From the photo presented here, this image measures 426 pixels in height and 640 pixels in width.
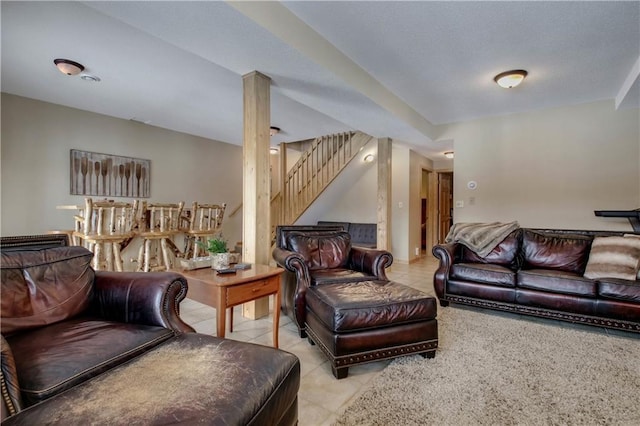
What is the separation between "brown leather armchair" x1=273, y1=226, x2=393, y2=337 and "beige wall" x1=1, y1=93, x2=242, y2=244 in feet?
11.7

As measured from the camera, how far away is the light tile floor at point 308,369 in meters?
1.61

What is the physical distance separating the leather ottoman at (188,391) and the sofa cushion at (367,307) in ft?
2.40

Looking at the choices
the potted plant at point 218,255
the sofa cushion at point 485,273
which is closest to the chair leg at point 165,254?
the potted plant at point 218,255

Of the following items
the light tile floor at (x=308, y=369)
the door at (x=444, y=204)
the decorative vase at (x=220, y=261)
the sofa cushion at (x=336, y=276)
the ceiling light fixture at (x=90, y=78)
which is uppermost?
the ceiling light fixture at (x=90, y=78)

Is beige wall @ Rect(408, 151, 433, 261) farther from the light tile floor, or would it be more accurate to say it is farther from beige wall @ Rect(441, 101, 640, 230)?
the light tile floor

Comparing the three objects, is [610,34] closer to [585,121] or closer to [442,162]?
[585,121]

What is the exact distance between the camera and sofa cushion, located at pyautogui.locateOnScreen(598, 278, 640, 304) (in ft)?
8.13

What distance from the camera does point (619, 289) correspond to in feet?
8.29

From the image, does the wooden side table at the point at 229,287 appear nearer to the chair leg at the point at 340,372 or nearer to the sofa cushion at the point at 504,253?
the chair leg at the point at 340,372

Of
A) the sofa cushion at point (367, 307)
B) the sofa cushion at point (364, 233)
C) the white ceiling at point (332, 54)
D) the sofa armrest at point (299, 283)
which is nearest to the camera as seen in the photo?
the sofa cushion at point (367, 307)

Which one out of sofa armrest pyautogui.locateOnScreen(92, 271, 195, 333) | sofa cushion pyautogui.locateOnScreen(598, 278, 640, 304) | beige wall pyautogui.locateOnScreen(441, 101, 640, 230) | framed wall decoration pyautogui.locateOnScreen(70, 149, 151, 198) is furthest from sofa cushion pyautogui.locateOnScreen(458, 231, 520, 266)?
framed wall decoration pyautogui.locateOnScreen(70, 149, 151, 198)

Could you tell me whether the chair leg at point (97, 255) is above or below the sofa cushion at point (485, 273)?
above

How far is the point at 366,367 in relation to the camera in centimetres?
204

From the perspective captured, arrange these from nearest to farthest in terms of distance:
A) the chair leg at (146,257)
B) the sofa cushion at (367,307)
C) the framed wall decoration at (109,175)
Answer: the sofa cushion at (367,307)
the chair leg at (146,257)
the framed wall decoration at (109,175)
